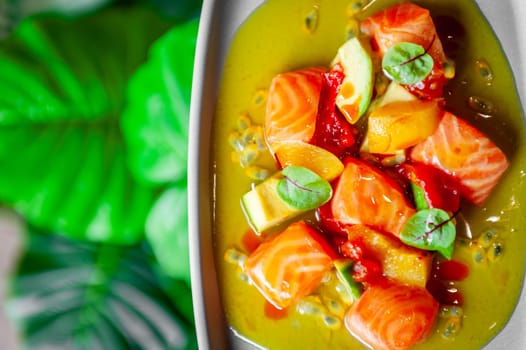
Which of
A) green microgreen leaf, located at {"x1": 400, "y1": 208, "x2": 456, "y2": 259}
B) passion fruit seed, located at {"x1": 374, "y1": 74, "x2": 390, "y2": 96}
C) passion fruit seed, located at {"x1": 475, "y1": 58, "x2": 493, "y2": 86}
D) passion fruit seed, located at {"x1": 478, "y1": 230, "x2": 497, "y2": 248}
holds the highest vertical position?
passion fruit seed, located at {"x1": 475, "y1": 58, "x2": 493, "y2": 86}

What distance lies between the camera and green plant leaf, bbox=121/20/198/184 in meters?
1.82

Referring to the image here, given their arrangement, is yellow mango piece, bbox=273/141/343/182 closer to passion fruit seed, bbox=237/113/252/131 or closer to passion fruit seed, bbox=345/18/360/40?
passion fruit seed, bbox=237/113/252/131

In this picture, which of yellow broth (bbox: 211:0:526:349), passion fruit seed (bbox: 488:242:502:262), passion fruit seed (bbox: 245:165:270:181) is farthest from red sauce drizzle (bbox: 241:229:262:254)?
passion fruit seed (bbox: 488:242:502:262)

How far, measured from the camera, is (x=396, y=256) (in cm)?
161

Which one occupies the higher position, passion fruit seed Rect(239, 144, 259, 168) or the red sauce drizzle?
passion fruit seed Rect(239, 144, 259, 168)

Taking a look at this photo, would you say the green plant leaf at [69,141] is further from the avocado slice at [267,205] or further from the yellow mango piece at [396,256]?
the yellow mango piece at [396,256]

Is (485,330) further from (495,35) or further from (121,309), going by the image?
(121,309)

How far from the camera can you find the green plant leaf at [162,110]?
1.82 meters

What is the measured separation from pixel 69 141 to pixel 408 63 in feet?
3.28

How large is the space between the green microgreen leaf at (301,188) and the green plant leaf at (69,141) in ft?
1.48

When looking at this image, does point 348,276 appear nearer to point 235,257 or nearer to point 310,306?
point 310,306

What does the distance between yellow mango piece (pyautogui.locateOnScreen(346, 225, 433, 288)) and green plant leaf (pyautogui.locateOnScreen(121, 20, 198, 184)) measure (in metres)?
0.57

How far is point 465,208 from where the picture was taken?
5.53 feet

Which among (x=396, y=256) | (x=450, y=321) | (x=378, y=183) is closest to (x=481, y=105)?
(x=378, y=183)
